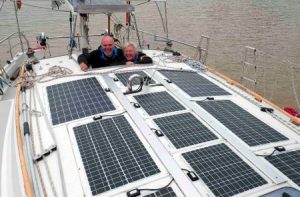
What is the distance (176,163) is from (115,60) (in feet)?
12.9

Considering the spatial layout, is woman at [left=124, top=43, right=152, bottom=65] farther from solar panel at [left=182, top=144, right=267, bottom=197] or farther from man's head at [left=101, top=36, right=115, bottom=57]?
solar panel at [left=182, top=144, right=267, bottom=197]

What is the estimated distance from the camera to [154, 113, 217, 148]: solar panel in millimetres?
4426

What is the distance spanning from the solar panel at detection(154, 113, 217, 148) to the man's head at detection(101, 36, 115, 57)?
2.67 meters

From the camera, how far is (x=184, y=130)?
183 inches

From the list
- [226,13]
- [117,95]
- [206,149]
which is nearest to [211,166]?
[206,149]

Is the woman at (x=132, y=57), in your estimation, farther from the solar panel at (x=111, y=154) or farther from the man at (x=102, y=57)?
the solar panel at (x=111, y=154)

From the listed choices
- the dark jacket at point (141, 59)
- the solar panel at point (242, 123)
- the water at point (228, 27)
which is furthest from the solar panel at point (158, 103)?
the water at point (228, 27)

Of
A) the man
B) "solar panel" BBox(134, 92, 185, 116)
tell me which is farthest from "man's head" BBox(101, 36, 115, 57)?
"solar panel" BBox(134, 92, 185, 116)

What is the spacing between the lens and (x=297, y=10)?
21797mm

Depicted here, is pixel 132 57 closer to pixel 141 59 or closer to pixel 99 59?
pixel 141 59

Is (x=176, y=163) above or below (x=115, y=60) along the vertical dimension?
below

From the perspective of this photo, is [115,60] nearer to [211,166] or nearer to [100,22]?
[211,166]

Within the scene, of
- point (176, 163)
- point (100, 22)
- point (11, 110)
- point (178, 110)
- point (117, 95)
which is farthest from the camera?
point (100, 22)

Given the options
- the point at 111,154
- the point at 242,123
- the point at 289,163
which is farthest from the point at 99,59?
the point at 289,163
